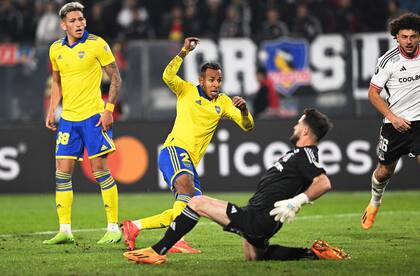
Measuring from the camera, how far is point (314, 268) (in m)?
8.47

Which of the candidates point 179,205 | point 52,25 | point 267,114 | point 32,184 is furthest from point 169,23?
point 179,205

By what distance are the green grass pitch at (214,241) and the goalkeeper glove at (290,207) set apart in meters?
0.46

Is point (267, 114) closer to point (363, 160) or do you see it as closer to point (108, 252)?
point (363, 160)

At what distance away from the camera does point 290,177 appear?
28.4 ft

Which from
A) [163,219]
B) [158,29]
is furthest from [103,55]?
[158,29]

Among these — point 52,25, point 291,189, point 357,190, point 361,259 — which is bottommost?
point 357,190

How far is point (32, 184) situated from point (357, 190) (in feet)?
19.9

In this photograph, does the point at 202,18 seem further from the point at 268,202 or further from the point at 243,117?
the point at 268,202

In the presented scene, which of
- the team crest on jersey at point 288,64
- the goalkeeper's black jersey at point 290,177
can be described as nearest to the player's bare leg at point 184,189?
the goalkeeper's black jersey at point 290,177

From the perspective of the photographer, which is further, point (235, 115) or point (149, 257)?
point (235, 115)

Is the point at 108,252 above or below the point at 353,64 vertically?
→ below

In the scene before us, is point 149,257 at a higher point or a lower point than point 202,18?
lower

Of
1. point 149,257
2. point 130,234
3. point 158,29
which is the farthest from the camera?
point 158,29

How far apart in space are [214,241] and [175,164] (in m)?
1.36
